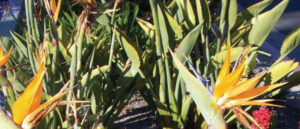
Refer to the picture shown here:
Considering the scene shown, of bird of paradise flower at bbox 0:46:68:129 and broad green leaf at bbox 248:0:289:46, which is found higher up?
bird of paradise flower at bbox 0:46:68:129

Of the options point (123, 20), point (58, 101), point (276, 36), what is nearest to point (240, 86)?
point (58, 101)

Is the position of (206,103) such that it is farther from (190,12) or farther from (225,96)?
(190,12)

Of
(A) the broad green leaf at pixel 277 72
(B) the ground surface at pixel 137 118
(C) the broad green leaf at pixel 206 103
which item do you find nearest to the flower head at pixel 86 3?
(C) the broad green leaf at pixel 206 103

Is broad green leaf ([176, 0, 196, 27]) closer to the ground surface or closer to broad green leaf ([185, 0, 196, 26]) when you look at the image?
broad green leaf ([185, 0, 196, 26])

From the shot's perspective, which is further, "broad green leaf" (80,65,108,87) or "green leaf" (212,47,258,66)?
"green leaf" (212,47,258,66)

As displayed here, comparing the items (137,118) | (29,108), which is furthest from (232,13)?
(29,108)

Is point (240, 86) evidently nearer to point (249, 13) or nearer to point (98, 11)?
point (98, 11)

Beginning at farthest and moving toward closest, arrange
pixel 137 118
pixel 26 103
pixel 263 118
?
pixel 137 118 < pixel 263 118 < pixel 26 103

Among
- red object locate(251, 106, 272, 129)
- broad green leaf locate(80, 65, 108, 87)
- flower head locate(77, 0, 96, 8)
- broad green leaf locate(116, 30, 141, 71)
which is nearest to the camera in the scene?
flower head locate(77, 0, 96, 8)

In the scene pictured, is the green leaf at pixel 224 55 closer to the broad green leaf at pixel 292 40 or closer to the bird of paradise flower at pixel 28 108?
the broad green leaf at pixel 292 40

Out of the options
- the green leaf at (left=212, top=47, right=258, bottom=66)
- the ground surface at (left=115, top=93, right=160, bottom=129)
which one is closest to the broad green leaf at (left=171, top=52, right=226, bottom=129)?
the green leaf at (left=212, top=47, right=258, bottom=66)
